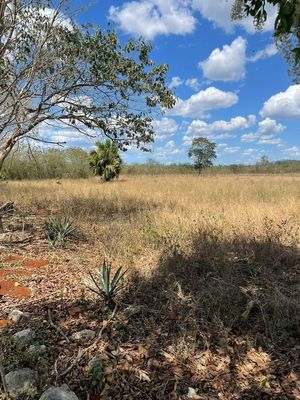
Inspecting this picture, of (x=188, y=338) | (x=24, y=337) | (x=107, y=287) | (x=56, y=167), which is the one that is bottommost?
(x=188, y=338)

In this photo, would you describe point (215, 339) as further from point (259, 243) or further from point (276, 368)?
point (259, 243)

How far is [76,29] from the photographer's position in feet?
26.6

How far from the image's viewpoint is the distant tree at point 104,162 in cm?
3117

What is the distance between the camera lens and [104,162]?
31.7 m

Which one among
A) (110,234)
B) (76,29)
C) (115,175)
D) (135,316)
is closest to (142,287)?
(135,316)

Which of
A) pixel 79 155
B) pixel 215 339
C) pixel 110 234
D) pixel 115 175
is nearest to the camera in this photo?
pixel 215 339

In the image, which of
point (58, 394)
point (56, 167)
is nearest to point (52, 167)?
point (56, 167)

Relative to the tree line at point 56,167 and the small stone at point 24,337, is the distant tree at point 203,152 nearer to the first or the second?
the tree line at point 56,167

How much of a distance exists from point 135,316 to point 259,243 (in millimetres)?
3017

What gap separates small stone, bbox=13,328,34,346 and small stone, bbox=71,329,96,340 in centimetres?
40

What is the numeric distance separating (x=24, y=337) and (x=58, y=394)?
0.91 meters

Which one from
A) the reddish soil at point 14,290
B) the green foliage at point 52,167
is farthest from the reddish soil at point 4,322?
the green foliage at point 52,167

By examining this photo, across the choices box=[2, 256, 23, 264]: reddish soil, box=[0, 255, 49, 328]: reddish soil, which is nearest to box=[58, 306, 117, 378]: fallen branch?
box=[0, 255, 49, 328]: reddish soil

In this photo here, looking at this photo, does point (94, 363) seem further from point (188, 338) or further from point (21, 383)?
point (188, 338)
